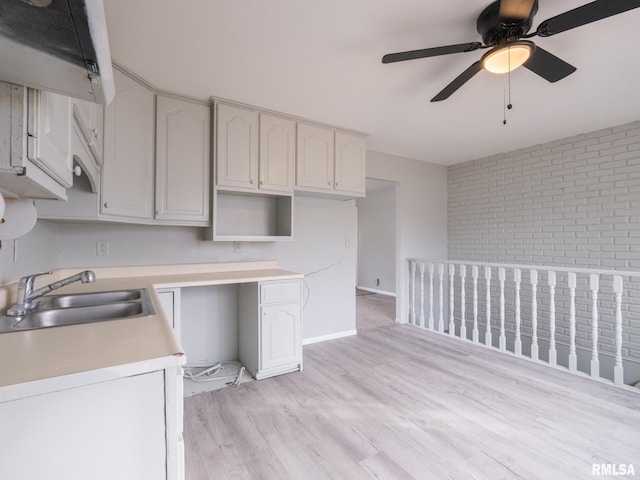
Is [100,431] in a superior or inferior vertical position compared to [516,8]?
inferior

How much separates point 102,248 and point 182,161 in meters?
0.92

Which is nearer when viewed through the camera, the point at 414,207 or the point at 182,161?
the point at 182,161

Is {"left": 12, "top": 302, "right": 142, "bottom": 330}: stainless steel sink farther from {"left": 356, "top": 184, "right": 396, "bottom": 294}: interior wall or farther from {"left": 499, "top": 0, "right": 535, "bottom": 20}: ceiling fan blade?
{"left": 356, "top": 184, "right": 396, "bottom": 294}: interior wall

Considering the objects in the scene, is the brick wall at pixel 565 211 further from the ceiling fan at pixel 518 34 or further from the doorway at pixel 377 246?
the ceiling fan at pixel 518 34

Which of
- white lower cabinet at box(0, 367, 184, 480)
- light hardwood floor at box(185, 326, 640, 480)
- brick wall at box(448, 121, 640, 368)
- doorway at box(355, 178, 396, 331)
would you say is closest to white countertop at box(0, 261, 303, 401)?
white lower cabinet at box(0, 367, 184, 480)

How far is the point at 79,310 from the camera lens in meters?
1.38

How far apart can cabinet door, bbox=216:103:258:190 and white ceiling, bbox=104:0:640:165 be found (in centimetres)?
14

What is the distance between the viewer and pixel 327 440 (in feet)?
5.47

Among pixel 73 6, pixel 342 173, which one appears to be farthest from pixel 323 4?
pixel 342 173

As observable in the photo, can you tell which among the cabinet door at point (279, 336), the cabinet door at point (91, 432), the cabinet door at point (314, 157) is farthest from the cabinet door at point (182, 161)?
the cabinet door at point (91, 432)

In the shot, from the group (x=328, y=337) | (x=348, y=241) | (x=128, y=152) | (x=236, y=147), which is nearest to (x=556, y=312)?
(x=348, y=241)

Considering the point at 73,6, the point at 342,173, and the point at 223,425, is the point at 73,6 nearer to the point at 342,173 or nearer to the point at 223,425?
the point at 223,425

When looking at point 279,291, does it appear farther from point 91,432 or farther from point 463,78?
point 463,78

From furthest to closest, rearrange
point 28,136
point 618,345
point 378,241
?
point 378,241, point 618,345, point 28,136
